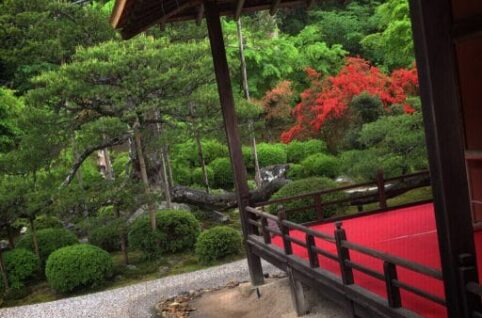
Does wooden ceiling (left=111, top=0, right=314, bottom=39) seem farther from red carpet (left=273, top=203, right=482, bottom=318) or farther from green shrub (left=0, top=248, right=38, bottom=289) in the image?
green shrub (left=0, top=248, right=38, bottom=289)

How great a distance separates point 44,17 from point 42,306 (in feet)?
27.0

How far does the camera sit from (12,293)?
469 inches

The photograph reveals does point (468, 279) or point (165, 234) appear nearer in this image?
point (468, 279)

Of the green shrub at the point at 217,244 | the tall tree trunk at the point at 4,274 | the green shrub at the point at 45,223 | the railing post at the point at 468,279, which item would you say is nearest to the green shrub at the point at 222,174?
the green shrub at the point at 45,223

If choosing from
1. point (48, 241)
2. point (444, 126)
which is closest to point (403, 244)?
point (444, 126)

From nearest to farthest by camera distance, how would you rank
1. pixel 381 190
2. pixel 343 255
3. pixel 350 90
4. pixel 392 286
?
pixel 392 286 → pixel 343 255 → pixel 381 190 → pixel 350 90

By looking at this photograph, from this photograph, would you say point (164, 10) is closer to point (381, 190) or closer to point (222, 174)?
point (381, 190)

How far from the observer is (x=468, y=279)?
3281 millimetres

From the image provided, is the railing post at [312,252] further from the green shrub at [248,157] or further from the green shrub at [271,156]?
the green shrub at [248,157]

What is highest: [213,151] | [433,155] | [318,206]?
[433,155]

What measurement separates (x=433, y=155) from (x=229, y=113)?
5.03 metres

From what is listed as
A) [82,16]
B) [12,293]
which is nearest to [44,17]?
[82,16]

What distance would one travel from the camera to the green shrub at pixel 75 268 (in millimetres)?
11219

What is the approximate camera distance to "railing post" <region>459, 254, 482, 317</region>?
3262mm
